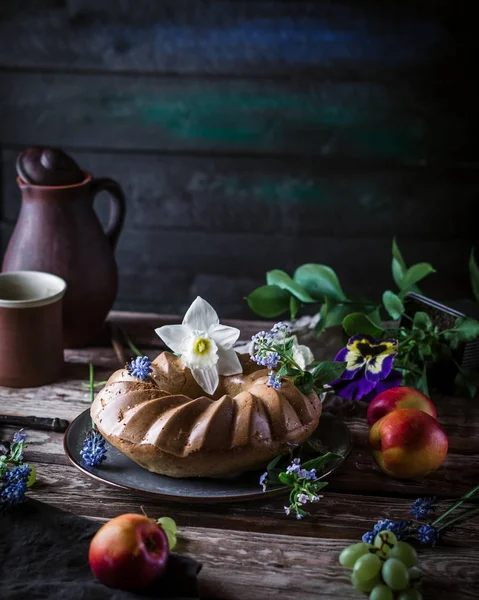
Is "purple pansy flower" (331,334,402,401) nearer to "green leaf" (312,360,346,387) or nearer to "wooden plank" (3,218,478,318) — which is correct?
"green leaf" (312,360,346,387)

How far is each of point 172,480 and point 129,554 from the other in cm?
21

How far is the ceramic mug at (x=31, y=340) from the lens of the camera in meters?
1.30

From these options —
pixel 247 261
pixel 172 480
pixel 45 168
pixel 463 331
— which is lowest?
pixel 247 261

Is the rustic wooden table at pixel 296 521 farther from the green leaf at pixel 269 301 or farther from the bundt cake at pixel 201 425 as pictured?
the green leaf at pixel 269 301

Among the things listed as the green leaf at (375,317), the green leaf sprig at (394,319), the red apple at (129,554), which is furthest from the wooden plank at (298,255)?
the red apple at (129,554)

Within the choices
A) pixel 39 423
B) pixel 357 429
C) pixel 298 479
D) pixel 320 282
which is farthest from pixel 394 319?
pixel 39 423

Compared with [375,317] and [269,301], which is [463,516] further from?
[269,301]

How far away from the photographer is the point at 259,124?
2477 millimetres

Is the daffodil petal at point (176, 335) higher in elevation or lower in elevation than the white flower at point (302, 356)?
higher

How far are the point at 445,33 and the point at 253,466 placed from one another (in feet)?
5.71

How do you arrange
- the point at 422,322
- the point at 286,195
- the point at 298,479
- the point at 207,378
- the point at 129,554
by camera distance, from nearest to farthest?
the point at 129,554 < the point at 298,479 < the point at 207,378 < the point at 422,322 < the point at 286,195

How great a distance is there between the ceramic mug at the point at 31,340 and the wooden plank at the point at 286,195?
1228mm

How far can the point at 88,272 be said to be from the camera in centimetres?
147

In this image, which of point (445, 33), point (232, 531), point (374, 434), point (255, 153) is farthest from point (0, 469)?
point (445, 33)
